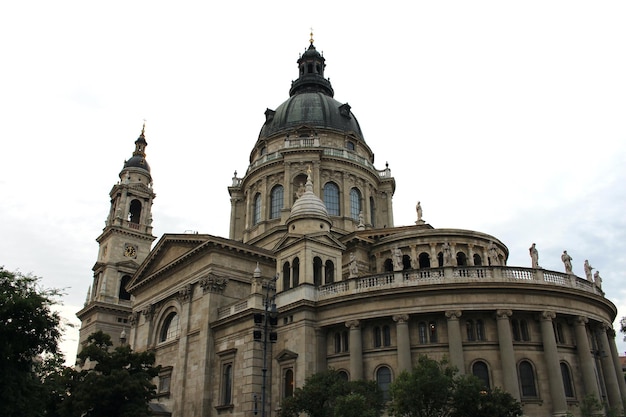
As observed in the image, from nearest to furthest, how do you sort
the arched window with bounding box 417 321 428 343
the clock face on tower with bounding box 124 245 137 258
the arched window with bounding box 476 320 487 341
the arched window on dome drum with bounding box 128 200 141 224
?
the arched window with bounding box 476 320 487 341 → the arched window with bounding box 417 321 428 343 → the clock face on tower with bounding box 124 245 137 258 → the arched window on dome drum with bounding box 128 200 141 224

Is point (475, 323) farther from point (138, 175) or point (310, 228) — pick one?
point (138, 175)

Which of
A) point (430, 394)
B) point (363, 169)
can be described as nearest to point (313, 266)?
point (430, 394)

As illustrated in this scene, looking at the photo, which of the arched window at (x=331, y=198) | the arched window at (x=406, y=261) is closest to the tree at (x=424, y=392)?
the arched window at (x=406, y=261)

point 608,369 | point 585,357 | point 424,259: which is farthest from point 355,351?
point 608,369

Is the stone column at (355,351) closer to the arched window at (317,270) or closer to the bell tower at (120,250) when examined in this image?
the arched window at (317,270)

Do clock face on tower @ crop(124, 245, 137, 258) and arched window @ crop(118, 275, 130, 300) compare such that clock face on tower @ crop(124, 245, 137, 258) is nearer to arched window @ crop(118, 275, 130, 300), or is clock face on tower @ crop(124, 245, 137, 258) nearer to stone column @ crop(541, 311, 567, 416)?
arched window @ crop(118, 275, 130, 300)

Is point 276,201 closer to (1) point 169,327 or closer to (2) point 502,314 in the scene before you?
(1) point 169,327

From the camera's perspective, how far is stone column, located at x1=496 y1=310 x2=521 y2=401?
27453 millimetres

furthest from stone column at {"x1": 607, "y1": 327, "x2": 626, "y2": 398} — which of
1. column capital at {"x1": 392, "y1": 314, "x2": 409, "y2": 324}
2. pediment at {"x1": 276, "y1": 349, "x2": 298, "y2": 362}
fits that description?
pediment at {"x1": 276, "y1": 349, "x2": 298, "y2": 362}

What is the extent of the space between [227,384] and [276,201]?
2200 centimetres

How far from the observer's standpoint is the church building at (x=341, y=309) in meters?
29.1

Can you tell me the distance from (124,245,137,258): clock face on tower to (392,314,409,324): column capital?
4491cm

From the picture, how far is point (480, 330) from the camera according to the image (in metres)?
29.5

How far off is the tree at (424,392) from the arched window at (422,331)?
6.87m
